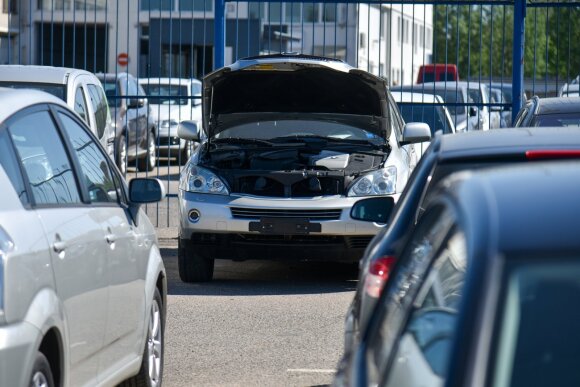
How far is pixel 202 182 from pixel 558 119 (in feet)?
9.75

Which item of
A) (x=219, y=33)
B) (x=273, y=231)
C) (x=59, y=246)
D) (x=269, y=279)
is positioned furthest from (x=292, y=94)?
(x=59, y=246)

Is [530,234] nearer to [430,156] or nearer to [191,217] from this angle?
[430,156]

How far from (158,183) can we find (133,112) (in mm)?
18096

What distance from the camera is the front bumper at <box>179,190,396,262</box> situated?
436 inches

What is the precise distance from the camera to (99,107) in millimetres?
14242

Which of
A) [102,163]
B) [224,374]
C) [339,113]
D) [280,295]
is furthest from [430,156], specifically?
[339,113]

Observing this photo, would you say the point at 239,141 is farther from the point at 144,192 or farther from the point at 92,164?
the point at 92,164

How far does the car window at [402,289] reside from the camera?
323cm

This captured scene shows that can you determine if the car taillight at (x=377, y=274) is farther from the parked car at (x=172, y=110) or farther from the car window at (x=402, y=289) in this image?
the parked car at (x=172, y=110)

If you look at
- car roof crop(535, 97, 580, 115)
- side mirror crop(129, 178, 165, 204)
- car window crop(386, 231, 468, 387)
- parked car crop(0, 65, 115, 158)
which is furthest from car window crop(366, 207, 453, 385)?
parked car crop(0, 65, 115, 158)

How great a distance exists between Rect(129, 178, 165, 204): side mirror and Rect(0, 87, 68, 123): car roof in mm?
855

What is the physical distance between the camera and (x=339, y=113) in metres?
12.5

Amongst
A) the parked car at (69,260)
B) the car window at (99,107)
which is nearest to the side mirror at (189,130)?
the car window at (99,107)

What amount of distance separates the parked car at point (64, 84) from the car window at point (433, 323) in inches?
394
